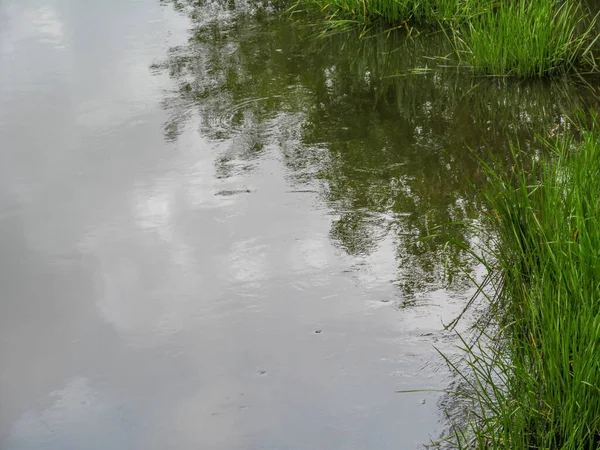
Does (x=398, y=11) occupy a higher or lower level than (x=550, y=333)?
higher

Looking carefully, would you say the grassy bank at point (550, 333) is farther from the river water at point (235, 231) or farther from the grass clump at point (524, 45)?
the grass clump at point (524, 45)

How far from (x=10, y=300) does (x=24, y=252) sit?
1.22ft

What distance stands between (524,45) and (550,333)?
307 cm

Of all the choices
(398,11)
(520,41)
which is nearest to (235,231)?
(520,41)

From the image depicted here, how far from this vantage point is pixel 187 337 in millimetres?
2852

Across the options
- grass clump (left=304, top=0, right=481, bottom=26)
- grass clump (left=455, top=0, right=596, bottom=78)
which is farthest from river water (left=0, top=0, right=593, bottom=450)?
grass clump (left=304, top=0, right=481, bottom=26)

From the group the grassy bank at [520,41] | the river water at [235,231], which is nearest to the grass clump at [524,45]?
the grassy bank at [520,41]

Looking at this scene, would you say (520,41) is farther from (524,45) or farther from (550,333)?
(550,333)

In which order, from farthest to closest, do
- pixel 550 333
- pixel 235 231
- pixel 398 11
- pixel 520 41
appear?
pixel 398 11, pixel 520 41, pixel 235 231, pixel 550 333

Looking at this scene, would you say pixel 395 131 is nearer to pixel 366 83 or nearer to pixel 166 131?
pixel 366 83

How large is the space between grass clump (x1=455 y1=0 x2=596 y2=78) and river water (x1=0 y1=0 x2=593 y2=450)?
0.42 feet

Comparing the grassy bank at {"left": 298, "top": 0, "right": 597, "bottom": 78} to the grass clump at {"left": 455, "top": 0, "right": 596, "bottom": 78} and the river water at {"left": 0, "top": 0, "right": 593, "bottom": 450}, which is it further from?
the river water at {"left": 0, "top": 0, "right": 593, "bottom": 450}

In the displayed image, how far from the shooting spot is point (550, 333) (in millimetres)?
2033

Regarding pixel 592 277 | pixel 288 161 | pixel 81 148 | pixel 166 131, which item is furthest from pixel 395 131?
pixel 592 277
